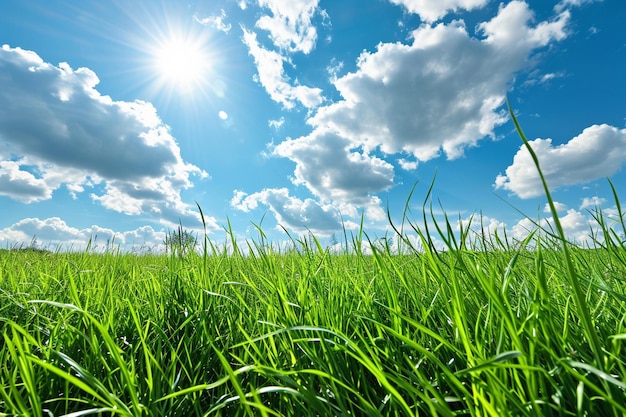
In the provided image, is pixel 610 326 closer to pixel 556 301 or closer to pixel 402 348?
pixel 556 301

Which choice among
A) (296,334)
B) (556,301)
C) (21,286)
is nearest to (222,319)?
(296,334)

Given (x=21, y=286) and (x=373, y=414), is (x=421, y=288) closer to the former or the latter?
(x=373, y=414)

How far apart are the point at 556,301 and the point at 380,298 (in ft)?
2.29

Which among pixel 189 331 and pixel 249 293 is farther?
pixel 249 293

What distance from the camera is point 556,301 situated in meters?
1.43

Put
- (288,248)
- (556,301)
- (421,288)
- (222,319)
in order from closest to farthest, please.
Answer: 1. (556,301)
2. (222,319)
3. (421,288)
4. (288,248)

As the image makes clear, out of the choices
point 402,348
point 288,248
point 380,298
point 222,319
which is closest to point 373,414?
point 402,348

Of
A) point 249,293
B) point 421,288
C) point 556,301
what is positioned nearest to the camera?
point 556,301

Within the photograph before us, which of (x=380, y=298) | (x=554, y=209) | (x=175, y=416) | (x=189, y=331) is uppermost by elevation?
(x=554, y=209)

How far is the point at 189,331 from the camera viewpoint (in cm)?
169

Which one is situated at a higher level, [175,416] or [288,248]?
[288,248]

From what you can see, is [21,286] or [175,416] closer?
[175,416]

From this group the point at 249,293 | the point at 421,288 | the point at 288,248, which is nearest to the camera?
the point at 421,288

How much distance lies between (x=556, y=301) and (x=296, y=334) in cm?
102
